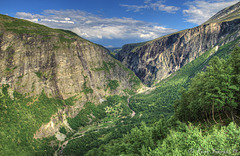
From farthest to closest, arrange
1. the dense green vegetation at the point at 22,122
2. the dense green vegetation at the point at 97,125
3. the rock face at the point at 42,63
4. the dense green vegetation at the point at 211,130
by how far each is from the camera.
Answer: the rock face at the point at 42,63 → the dense green vegetation at the point at 97,125 → the dense green vegetation at the point at 22,122 → the dense green vegetation at the point at 211,130

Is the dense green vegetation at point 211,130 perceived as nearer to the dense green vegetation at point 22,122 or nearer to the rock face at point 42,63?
the dense green vegetation at point 22,122

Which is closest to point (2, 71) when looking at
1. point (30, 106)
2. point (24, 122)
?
point (30, 106)

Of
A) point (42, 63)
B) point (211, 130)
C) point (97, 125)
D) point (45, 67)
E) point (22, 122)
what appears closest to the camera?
point (211, 130)

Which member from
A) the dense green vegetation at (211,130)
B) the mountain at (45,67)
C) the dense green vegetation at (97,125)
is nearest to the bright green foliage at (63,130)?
the mountain at (45,67)

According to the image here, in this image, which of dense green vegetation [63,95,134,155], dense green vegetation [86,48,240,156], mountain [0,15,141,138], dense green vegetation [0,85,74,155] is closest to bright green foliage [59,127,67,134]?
mountain [0,15,141,138]

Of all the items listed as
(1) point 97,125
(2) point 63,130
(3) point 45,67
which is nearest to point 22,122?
(2) point 63,130

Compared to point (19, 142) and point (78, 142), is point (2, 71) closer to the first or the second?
point (19, 142)

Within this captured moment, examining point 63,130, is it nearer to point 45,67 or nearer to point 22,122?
point 22,122
